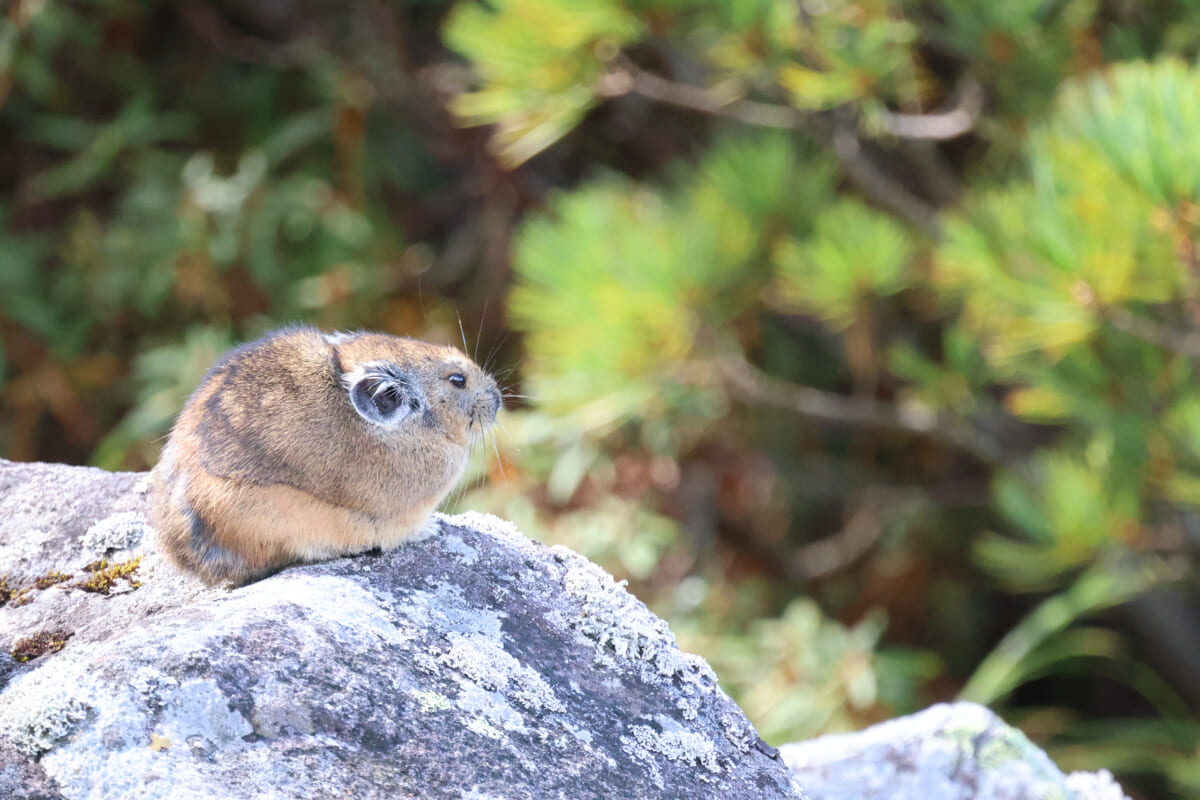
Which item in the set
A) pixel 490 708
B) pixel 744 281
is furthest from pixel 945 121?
pixel 490 708

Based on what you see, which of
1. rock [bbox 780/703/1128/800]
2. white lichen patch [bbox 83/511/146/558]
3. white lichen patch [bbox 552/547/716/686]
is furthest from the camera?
rock [bbox 780/703/1128/800]

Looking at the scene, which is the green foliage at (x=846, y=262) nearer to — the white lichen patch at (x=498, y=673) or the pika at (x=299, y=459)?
the pika at (x=299, y=459)

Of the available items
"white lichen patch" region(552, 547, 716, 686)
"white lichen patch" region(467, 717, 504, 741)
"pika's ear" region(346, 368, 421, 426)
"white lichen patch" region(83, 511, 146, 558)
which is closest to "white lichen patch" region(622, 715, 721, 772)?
"white lichen patch" region(552, 547, 716, 686)

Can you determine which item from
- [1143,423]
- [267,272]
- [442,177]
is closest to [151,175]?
[267,272]

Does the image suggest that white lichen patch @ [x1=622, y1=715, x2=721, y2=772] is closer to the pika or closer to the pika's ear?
the pika

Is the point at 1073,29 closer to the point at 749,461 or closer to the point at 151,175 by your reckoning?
the point at 749,461

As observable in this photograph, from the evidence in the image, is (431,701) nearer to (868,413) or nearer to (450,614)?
→ (450,614)

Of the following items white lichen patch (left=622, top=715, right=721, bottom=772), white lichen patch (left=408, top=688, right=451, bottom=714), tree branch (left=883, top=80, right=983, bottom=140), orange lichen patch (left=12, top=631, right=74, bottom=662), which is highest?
tree branch (left=883, top=80, right=983, bottom=140)
